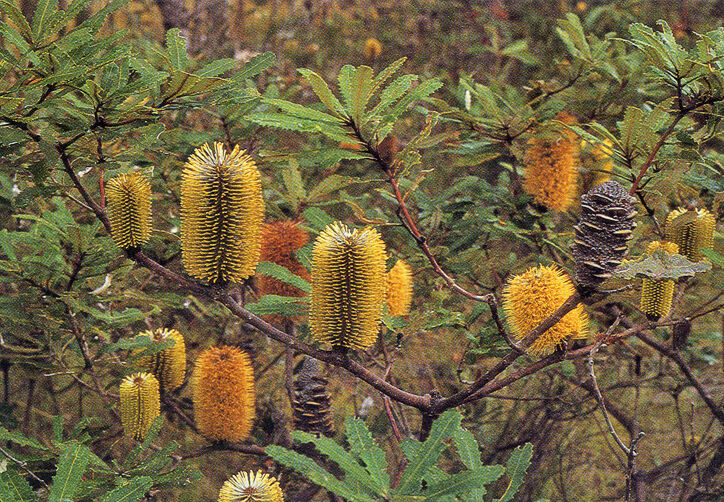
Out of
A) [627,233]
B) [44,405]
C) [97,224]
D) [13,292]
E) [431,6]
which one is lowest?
[44,405]

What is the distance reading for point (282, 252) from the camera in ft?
5.64

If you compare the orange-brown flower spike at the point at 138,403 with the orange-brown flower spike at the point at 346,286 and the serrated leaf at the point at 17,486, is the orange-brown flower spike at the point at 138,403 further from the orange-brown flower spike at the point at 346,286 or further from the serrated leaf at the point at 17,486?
the orange-brown flower spike at the point at 346,286

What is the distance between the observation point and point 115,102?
4.31 feet

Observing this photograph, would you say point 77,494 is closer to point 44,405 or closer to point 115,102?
point 115,102

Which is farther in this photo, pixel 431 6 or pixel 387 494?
pixel 431 6

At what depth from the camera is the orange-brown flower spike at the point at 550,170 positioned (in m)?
1.99

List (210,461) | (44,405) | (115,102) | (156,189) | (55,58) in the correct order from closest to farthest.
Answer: (55,58)
(115,102)
(156,189)
(210,461)
(44,405)

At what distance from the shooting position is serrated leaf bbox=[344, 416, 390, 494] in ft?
3.52

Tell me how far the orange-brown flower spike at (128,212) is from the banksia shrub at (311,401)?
64 cm

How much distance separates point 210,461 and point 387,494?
1794 millimetres

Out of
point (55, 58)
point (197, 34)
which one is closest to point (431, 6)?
point (197, 34)

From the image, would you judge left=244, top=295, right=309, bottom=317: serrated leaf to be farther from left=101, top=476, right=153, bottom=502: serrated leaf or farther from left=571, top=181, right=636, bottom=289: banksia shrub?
left=571, top=181, right=636, bottom=289: banksia shrub

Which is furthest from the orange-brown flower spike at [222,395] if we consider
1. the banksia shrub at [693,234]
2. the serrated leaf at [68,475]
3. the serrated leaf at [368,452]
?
the banksia shrub at [693,234]

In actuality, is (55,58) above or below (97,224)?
above
